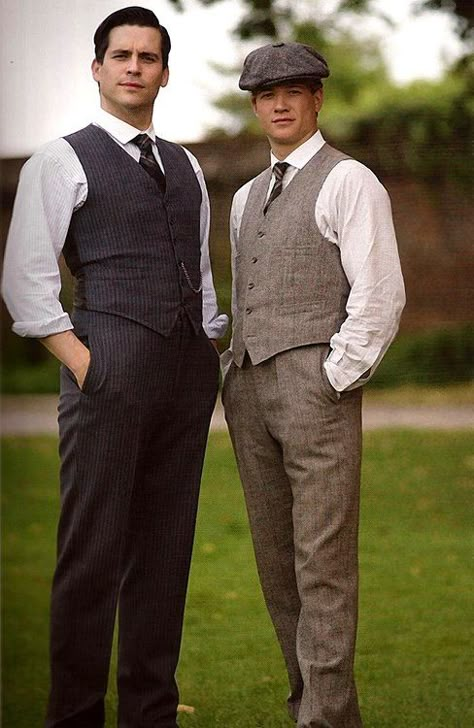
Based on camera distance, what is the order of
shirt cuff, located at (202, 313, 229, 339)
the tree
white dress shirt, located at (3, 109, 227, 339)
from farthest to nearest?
the tree, shirt cuff, located at (202, 313, 229, 339), white dress shirt, located at (3, 109, 227, 339)

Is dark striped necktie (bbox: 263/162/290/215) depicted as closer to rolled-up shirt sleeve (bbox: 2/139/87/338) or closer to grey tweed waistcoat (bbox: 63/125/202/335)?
grey tweed waistcoat (bbox: 63/125/202/335)

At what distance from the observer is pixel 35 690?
2791 millimetres

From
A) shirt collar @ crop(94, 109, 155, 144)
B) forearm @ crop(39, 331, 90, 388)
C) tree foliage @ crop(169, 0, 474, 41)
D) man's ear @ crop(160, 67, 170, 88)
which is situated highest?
tree foliage @ crop(169, 0, 474, 41)

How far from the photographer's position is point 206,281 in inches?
97.3

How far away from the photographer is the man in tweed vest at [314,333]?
2285mm

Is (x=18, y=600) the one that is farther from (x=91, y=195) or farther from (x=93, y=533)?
(x=91, y=195)

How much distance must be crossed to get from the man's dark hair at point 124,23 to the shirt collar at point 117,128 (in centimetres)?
11

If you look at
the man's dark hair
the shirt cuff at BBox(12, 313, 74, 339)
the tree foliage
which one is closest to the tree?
the tree foliage

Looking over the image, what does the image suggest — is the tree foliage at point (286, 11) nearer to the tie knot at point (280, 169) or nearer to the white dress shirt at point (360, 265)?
the tie knot at point (280, 169)

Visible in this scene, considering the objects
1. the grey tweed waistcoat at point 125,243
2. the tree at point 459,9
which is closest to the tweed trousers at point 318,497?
the grey tweed waistcoat at point 125,243

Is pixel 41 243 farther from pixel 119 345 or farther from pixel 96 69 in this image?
pixel 96 69

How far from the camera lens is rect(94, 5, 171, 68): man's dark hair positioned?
2.33 metres

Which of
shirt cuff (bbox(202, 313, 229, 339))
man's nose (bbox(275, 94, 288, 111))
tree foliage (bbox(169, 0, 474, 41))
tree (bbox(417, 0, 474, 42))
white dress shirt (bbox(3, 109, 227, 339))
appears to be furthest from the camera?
tree (bbox(417, 0, 474, 42))

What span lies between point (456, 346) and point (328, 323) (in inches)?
101
